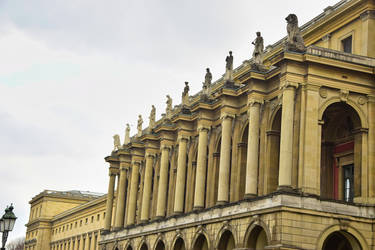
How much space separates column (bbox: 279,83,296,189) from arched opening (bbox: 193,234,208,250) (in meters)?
12.2

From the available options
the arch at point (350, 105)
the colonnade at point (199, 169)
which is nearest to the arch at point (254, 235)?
the colonnade at point (199, 169)

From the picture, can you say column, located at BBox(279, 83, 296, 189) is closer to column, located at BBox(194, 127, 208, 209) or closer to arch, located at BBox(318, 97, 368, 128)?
arch, located at BBox(318, 97, 368, 128)

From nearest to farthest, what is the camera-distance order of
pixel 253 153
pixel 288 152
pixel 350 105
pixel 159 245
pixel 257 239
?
1. pixel 288 152
2. pixel 257 239
3. pixel 350 105
4. pixel 253 153
5. pixel 159 245

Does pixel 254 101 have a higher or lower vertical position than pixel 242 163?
higher

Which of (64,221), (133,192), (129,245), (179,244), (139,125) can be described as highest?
(139,125)

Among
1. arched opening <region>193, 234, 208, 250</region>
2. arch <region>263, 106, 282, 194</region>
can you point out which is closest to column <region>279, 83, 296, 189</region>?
arch <region>263, 106, 282, 194</region>

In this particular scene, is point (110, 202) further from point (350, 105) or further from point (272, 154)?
point (350, 105)

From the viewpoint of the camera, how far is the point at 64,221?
433 ft

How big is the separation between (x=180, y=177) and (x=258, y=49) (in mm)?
15457

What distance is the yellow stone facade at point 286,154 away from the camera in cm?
4378

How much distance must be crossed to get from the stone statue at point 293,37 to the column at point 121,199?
114ft

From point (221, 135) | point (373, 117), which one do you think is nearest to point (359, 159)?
point (373, 117)

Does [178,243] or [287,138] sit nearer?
[287,138]

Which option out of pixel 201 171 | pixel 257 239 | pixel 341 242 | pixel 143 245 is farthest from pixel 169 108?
pixel 341 242
